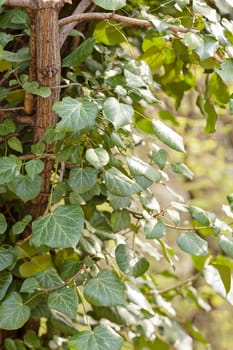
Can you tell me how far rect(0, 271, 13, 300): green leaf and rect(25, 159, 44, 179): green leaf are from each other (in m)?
0.17

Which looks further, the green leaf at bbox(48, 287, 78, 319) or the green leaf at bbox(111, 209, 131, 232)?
the green leaf at bbox(111, 209, 131, 232)

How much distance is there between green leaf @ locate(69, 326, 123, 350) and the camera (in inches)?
32.3

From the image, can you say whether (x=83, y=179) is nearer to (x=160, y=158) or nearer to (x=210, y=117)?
(x=160, y=158)

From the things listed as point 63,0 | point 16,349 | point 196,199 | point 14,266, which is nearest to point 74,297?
point 14,266

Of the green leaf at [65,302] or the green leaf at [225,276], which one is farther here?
the green leaf at [225,276]

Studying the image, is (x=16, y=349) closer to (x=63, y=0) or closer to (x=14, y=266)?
(x=14, y=266)

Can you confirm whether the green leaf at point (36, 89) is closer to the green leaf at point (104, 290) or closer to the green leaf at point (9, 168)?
the green leaf at point (9, 168)

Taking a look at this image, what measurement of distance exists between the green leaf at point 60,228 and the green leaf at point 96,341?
0.45ft

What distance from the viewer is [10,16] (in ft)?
3.23

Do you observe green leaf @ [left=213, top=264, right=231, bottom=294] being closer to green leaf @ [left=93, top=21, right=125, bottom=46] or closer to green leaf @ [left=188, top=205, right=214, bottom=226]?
green leaf @ [left=188, top=205, right=214, bottom=226]

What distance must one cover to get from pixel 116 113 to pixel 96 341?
315mm

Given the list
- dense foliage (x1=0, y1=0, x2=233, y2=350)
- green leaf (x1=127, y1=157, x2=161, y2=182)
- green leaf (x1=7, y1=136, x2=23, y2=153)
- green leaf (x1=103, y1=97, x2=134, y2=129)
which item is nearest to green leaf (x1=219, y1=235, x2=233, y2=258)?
dense foliage (x1=0, y1=0, x2=233, y2=350)

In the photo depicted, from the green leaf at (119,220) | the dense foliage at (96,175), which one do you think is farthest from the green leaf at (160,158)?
the green leaf at (119,220)

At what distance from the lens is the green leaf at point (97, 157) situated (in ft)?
2.62
